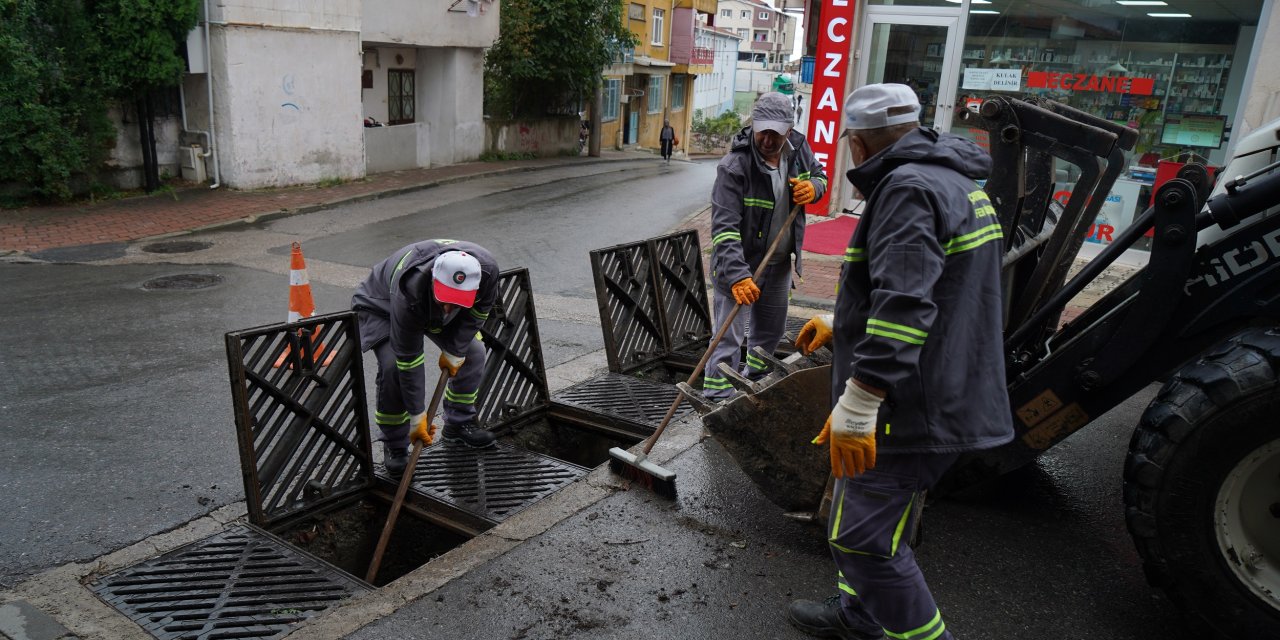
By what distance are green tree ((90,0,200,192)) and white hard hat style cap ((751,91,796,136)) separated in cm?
1075

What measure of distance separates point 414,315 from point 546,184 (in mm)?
14471

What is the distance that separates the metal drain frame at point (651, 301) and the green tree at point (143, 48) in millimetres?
9537

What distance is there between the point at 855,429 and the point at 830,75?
31.5 ft

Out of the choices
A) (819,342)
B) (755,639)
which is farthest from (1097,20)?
(755,639)

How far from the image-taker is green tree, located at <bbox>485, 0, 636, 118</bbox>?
22500 millimetres

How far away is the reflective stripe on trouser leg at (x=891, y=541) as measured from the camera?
109 inches

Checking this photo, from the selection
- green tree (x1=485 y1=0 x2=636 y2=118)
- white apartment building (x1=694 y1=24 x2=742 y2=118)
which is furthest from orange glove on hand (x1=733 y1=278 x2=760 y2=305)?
white apartment building (x1=694 y1=24 x2=742 y2=118)

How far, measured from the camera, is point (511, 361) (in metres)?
5.40

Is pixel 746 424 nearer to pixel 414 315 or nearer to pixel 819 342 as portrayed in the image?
pixel 819 342

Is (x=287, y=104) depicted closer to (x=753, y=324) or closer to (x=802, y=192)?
(x=753, y=324)

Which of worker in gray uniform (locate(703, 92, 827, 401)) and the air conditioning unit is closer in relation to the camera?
worker in gray uniform (locate(703, 92, 827, 401))

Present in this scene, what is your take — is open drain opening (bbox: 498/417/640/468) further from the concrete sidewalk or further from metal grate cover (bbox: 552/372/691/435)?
the concrete sidewalk

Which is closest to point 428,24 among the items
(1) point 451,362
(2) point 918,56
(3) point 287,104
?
(3) point 287,104

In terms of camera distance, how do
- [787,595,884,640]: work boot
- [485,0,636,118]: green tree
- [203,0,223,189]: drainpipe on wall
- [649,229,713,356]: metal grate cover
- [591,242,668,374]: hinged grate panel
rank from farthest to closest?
[485,0,636,118]: green tree < [203,0,223,189]: drainpipe on wall < [649,229,713,356]: metal grate cover < [591,242,668,374]: hinged grate panel < [787,595,884,640]: work boot
